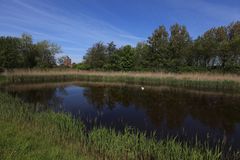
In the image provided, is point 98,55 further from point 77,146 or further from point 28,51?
point 77,146

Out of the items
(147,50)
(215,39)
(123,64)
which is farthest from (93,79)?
(215,39)

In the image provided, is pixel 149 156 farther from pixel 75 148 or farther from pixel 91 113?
pixel 91 113

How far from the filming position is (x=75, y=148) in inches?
151

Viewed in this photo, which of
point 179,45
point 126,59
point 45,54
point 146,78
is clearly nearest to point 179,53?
point 179,45

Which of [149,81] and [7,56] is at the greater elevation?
[7,56]

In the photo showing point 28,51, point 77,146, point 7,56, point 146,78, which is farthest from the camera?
point 28,51

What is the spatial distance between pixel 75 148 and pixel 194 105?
7.66 m

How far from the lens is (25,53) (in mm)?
32875

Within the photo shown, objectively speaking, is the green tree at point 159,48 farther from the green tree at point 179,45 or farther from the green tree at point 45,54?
the green tree at point 45,54

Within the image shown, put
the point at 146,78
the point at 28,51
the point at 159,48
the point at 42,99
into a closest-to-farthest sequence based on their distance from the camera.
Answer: the point at 42,99 < the point at 146,78 < the point at 159,48 < the point at 28,51

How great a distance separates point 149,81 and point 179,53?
1242cm

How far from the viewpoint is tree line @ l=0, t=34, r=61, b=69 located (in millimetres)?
24828

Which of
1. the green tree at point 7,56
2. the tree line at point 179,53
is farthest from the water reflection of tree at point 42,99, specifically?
the tree line at point 179,53

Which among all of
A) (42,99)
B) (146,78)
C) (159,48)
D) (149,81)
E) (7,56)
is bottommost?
(42,99)
